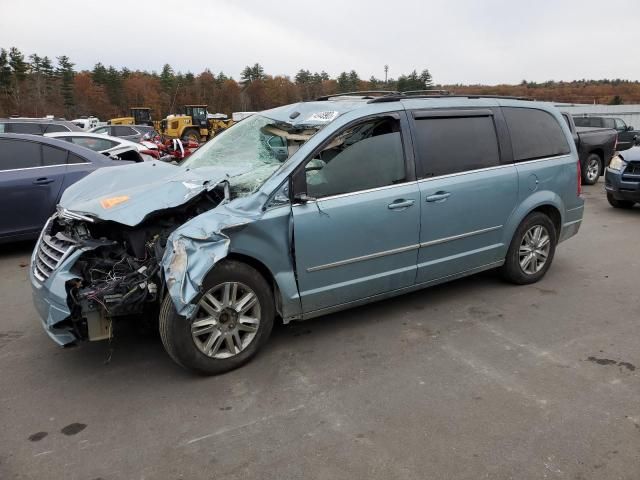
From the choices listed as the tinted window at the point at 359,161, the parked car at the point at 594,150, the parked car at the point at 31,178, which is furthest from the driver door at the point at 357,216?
the parked car at the point at 594,150

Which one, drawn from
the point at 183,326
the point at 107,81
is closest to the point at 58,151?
the point at 183,326

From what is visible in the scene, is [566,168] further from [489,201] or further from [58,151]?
[58,151]

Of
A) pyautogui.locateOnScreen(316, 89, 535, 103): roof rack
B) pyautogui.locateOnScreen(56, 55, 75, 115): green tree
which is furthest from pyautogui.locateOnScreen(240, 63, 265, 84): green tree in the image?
pyautogui.locateOnScreen(316, 89, 535, 103): roof rack

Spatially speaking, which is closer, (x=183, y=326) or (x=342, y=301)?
(x=183, y=326)

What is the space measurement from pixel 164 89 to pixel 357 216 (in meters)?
109

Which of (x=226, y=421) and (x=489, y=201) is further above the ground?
(x=489, y=201)

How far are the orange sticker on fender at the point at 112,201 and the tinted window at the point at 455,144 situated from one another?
92.2 inches

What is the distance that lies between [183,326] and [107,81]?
102 metres

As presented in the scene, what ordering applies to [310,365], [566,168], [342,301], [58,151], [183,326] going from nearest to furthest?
[183,326], [310,365], [342,301], [566,168], [58,151]

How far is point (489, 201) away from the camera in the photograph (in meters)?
4.52

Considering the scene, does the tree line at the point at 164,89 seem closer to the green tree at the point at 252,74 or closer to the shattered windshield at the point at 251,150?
the green tree at the point at 252,74

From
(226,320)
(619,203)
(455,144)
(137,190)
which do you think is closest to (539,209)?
(455,144)

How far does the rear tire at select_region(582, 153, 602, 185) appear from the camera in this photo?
12623 mm

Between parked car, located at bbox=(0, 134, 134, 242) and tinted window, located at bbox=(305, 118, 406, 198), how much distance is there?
14.2 ft
